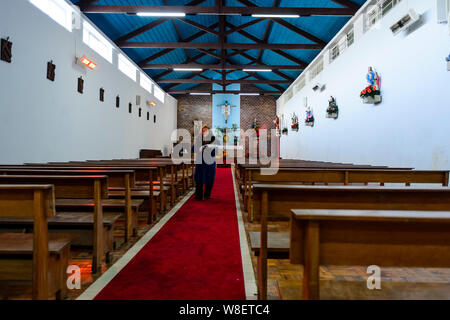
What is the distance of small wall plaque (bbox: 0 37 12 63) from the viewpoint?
13.8 ft

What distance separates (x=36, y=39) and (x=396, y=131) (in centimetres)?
610

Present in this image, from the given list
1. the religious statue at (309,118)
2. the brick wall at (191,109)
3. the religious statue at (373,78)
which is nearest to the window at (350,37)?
the religious statue at (373,78)

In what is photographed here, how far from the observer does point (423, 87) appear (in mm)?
4168

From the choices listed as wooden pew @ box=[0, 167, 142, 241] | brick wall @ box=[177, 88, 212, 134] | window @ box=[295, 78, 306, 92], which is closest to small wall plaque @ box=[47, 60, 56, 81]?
wooden pew @ box=[0, 167, 142, 241]

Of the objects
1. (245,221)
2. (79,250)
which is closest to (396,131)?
(245,221)

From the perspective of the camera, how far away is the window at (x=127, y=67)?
886 centimetres

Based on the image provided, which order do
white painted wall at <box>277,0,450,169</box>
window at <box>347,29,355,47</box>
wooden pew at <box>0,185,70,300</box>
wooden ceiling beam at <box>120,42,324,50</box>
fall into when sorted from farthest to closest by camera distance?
wooden ceiling beam at <box>120,42,324,50</box>
window at <box>347,29,355,47</box>
white painted wall at <box>277,0,450,169</box>
wooden pew at <box>0,185,70,300</box>

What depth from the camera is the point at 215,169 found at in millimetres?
5156

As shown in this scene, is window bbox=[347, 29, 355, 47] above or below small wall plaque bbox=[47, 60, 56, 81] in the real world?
above

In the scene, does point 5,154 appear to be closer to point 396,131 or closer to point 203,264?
point 203,264

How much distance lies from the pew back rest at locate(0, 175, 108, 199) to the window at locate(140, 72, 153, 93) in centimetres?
932

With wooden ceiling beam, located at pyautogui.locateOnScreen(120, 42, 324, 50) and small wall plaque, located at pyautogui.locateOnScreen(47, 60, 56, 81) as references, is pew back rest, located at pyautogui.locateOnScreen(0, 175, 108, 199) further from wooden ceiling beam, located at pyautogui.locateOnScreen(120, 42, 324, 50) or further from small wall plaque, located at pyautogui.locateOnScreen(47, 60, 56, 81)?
wooden ceiling beam, located at pyautogui.locateOnScreen(120, 42, 324, 50)

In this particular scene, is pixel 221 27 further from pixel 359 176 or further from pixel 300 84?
pixel 359 176

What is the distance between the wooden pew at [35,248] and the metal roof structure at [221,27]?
5633 mm
